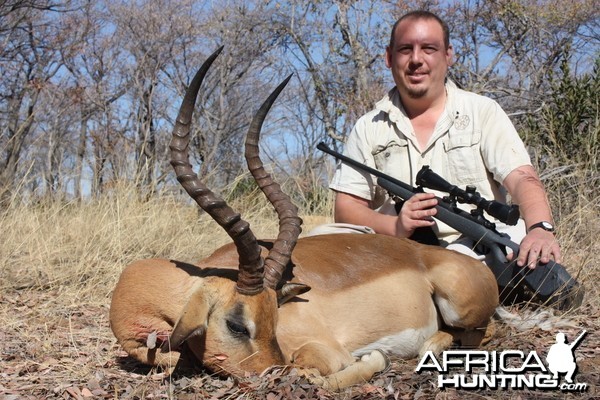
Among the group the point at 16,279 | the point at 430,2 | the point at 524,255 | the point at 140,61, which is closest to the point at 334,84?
the point at 430,2

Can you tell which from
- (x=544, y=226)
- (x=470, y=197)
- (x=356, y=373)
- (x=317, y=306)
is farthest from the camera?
(x=470, y=197)

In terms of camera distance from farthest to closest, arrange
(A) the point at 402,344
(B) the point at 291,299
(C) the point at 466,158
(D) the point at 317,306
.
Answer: (C) the point at 466,158
(A) the point at 402,344
(D) the point at 317,306
(B) the point at 291,299

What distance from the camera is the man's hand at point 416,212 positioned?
13.4 feet

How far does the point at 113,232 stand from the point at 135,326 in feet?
11.0

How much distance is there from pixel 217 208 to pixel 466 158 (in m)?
2.18

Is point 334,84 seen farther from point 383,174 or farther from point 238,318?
point 238,318

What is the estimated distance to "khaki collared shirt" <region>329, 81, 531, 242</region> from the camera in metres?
4.50

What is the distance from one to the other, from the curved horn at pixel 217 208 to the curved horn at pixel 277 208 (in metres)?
0.19

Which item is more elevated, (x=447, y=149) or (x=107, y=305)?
(x=447, y=149)

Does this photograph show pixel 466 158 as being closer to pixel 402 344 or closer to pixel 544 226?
pixel 544 226

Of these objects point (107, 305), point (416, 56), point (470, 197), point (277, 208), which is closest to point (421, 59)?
point (416, 56)

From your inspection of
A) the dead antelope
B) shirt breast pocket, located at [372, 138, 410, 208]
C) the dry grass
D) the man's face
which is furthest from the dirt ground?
the man's face

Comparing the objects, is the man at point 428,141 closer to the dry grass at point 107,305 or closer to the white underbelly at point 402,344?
the white underbelly at point 402,344

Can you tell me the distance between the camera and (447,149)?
182 inches
